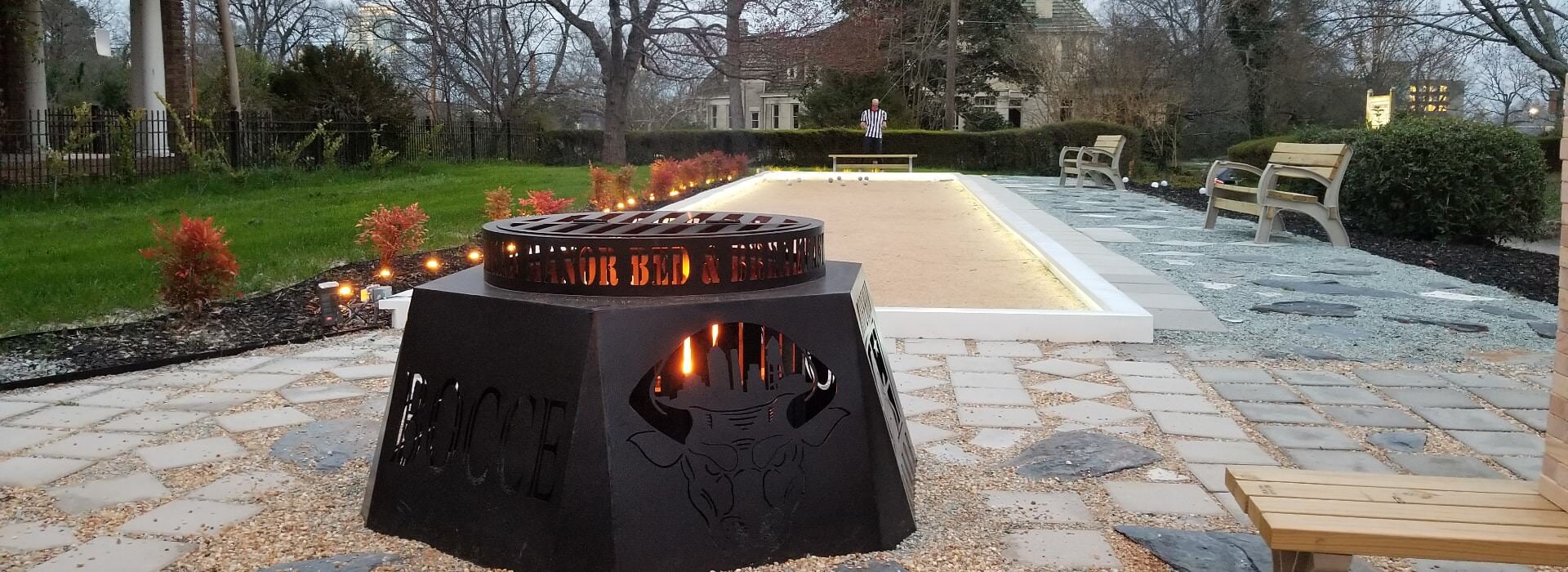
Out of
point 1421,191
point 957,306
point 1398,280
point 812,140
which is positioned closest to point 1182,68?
point 812,140

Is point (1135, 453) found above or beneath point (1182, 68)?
beneath

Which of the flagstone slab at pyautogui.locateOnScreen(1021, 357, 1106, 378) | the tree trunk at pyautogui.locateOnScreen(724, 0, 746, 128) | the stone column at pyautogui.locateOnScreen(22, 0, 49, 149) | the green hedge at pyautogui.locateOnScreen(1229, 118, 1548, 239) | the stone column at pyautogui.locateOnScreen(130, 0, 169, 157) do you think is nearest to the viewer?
the flagstone slab at pyautogui.locateOnScreen(1021, 357, 1106, 378)

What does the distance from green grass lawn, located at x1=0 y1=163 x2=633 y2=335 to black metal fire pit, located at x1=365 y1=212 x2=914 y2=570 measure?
12.3 ft

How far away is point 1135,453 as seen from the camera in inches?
131

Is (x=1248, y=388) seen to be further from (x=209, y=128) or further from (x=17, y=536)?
(x=209, y=128)

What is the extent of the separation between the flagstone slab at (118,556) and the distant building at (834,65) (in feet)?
71.0

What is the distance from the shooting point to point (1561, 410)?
196 cm

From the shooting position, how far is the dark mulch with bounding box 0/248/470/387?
181 inches

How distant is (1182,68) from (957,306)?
2898 centimetres

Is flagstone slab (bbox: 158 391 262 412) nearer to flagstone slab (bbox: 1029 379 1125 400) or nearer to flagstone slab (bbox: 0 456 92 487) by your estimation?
flagstone slab (bbox: 0 456 92 487)

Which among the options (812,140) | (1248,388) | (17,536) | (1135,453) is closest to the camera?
(17,536)

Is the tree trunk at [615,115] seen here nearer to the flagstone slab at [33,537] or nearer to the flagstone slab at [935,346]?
the flagstone slab at [935,346]

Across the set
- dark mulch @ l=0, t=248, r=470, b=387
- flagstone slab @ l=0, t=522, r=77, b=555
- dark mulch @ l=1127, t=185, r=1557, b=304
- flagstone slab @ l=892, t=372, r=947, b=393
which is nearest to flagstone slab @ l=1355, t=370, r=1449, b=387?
flagstone slab @ l=892, t=372, r=947, b=393

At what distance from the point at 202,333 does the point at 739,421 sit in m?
3.79
